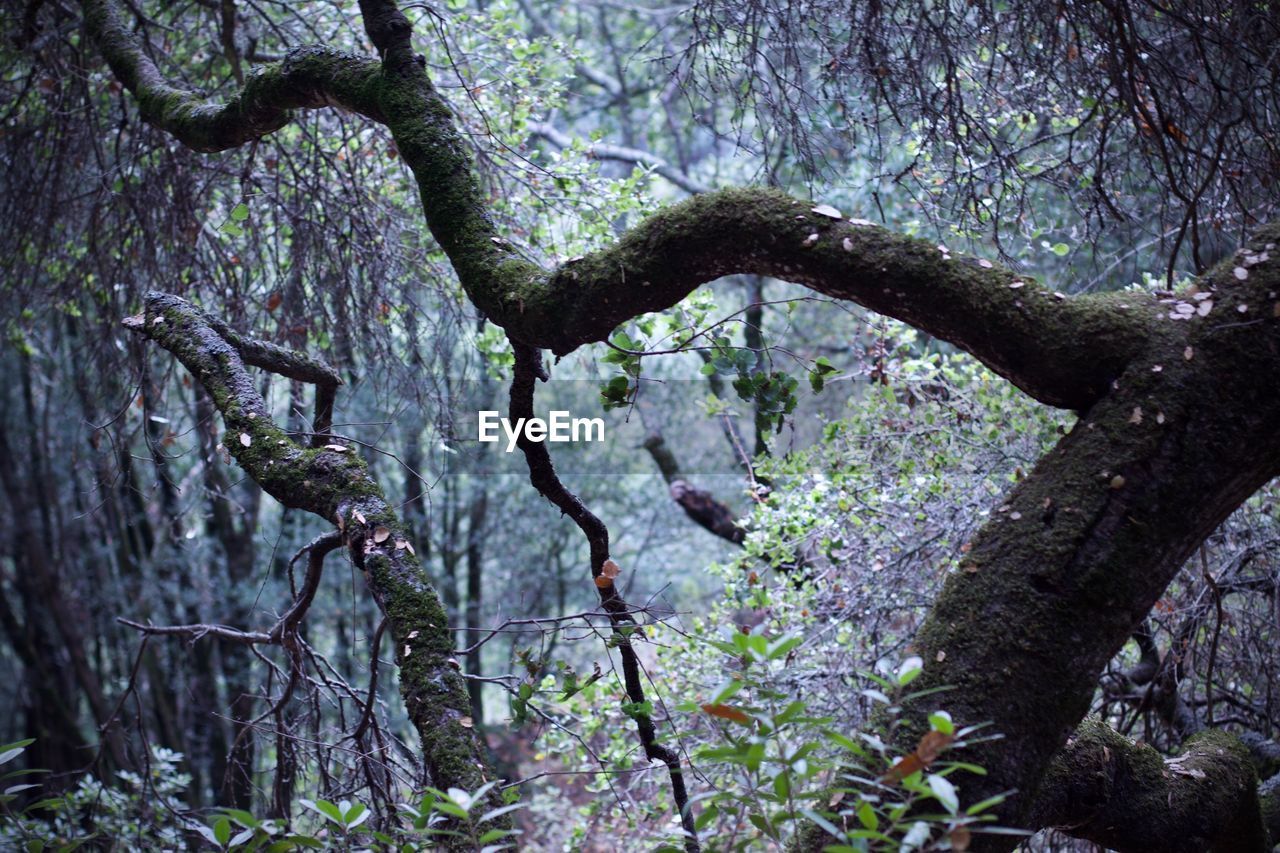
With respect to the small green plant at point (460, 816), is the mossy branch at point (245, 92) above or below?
above

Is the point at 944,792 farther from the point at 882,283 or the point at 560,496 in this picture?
the point at 560,496

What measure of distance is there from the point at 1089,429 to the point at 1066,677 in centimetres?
37

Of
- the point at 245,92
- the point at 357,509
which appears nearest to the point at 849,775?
the point at 357,509

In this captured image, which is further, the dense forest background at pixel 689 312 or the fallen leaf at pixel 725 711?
the dense forest background at pixel 689 312

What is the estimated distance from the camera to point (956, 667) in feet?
5.04

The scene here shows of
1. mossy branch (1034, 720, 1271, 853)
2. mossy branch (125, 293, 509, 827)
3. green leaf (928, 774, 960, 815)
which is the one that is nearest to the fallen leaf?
green leaf (928, 774, 960, 815)

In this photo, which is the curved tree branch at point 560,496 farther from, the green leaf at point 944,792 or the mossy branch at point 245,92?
the green leaf at point 944,792

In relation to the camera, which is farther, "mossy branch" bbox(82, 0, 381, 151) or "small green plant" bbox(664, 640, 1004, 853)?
"mossy branch" bbox(82, 0, 381, 151)

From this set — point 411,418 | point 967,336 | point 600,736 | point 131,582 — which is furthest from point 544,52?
point 131,582

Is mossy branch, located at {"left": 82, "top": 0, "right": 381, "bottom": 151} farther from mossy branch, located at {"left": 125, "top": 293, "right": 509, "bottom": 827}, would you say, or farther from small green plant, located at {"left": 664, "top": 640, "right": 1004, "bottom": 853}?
small green plant, located at {"left": 664, "top": 640, "right": 1004, "bottom": 853}

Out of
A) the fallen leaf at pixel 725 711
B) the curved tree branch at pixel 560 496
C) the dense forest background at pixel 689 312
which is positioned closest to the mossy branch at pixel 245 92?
the dense forest background at pixel 689 312

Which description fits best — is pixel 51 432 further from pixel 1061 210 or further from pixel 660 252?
pixel 660 252

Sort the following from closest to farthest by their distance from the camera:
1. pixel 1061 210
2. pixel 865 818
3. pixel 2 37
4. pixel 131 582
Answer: pixel 865 818
pixel 2 37
pixel 1061 210
pixel 131 582

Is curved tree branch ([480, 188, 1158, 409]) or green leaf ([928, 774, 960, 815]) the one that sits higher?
curved tree branch ([480, 188, 1158, 409])
